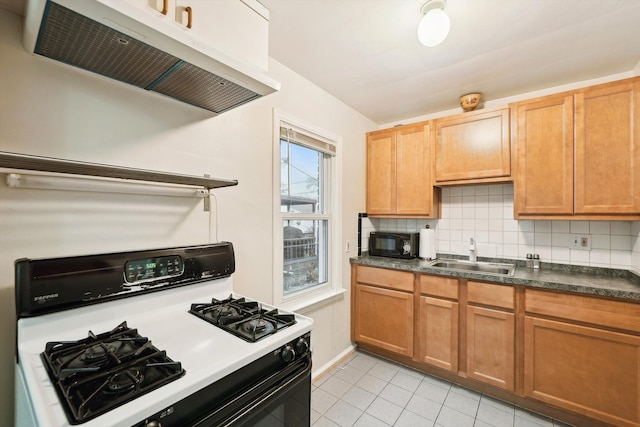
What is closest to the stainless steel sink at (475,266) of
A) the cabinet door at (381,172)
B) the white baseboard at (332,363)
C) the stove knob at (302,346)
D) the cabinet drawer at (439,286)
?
the cabinet drawer at (439,286)

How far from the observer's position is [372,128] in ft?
10.1

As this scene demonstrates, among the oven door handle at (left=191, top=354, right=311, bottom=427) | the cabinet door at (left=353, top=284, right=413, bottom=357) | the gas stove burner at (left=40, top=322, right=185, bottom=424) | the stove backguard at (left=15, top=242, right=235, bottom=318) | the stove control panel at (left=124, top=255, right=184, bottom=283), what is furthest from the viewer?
the cabinet door at (left=353, top=284, right=413, bottom=357)

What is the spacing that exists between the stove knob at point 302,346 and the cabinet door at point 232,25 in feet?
3.77

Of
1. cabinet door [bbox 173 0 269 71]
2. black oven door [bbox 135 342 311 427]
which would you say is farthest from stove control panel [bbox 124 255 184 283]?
cabinet door [bbox 173 0 269 71]

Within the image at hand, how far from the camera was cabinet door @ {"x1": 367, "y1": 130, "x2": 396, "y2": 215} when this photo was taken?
2.77 metres

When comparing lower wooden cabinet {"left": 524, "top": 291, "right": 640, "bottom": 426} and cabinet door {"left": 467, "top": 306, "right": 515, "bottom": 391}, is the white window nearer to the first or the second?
cabinet door {"left": 467, "top": 306, "right": 515, "bottom": 391}

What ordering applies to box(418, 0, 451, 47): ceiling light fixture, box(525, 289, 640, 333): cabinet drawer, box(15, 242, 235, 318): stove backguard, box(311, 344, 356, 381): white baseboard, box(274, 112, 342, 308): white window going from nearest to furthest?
box(15, 242, 235, 318): stove backguard, box(418, 0, 451, 47): ceiling light fixture, box(525, 289, 640, 333): cabinet drawer, box(274, 112, 342, 308): white window, box(311, 344, 356, 381): white baseboard

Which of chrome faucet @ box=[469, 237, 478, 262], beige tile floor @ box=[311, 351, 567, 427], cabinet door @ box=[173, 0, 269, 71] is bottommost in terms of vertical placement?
beige tile floor @ box=[311, 351, 567, 427]

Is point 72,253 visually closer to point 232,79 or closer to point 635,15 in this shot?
point 232,79

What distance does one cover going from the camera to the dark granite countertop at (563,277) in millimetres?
1678

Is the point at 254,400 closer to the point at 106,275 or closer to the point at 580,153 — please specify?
the point at 106,275

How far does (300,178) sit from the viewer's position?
2256 mm

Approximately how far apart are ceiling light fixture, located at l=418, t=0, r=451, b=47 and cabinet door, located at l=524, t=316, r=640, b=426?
1.89 meters

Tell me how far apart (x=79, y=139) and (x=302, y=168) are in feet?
4.73
